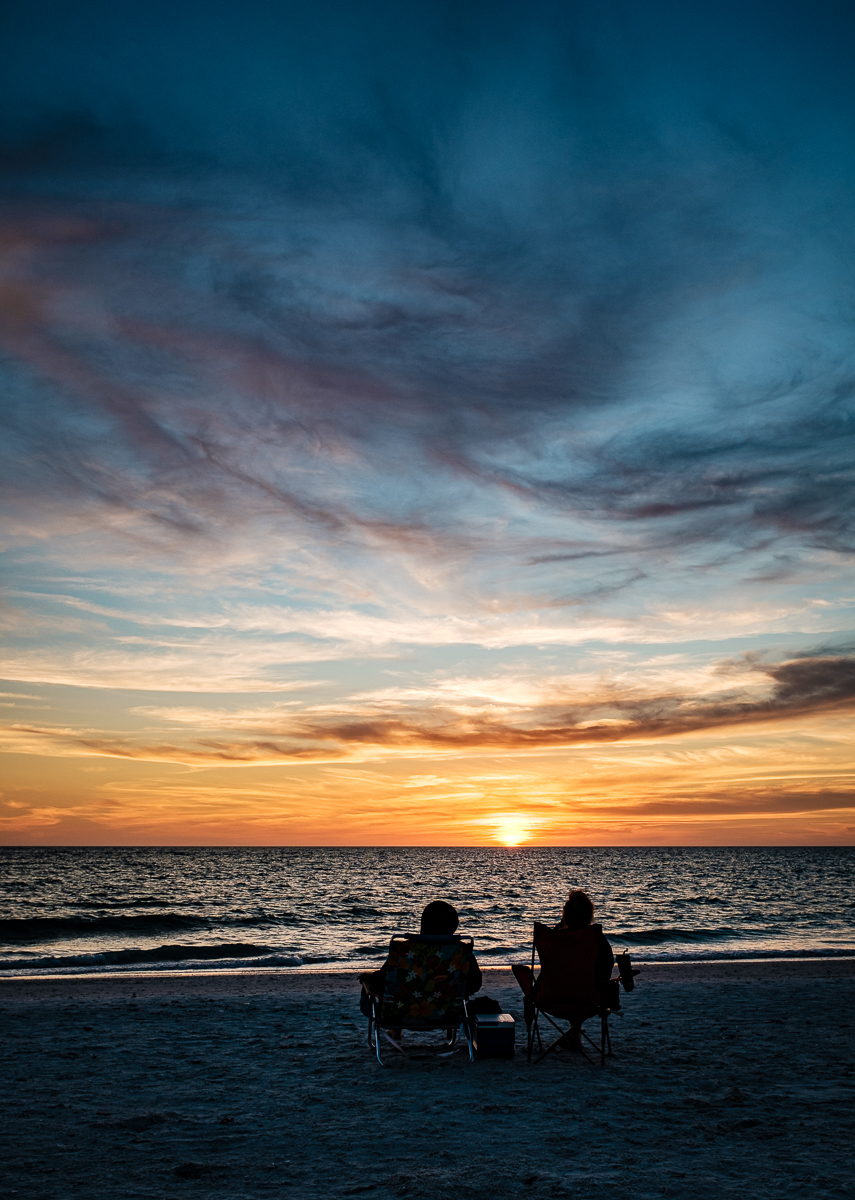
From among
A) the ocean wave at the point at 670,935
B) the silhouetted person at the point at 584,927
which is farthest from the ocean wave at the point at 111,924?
the silhouetted person at the point at 584,927

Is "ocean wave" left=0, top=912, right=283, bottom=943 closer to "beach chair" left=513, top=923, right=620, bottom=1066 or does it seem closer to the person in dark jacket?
the person in dark jacket

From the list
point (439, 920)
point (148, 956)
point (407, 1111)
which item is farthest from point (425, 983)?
point (148, 956)

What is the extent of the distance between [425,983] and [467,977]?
0.39 meters

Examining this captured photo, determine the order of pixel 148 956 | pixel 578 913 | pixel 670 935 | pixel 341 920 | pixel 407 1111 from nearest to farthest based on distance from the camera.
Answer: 1. pixel 407 1111
2. pixel 578 913
3. pixel 148 956
4. pixel 670 935
5. pixel 341 920

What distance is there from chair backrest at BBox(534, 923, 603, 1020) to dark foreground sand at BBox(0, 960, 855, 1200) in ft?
1.69

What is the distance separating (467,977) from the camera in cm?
749

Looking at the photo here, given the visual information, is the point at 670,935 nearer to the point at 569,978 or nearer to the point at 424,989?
the point at 569,978

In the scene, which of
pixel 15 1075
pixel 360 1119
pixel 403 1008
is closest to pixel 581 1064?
pixel 403 1008

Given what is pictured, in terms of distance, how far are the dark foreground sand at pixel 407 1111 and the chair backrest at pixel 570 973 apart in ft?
1.69

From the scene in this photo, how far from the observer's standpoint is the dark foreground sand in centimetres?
463

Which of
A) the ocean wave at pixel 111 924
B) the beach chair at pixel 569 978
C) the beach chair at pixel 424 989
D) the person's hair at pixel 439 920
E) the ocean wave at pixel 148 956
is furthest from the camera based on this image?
the ocean wave at pixel 111 924

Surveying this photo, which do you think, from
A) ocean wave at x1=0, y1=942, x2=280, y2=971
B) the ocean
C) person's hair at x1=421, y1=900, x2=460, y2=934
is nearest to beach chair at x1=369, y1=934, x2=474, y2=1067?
person's hair at x1=421, y1=900, x2=460, y2=934

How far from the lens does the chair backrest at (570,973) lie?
7.31 metres

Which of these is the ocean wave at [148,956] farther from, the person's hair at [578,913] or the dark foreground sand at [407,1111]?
the person's hair at [578,913]
